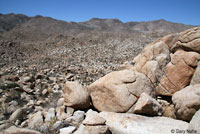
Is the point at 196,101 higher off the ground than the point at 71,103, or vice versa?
the point at 196,101

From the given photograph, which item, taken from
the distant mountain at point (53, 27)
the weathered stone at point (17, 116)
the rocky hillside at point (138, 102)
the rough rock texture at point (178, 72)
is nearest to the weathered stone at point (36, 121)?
the rocky hillside at point (138, 102)

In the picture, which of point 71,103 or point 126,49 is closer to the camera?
point 71,103

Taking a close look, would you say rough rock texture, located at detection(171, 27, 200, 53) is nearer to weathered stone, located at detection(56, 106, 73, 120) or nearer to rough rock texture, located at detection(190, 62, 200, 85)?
rough rock texture, located at detection(190, 62, 200, 85)

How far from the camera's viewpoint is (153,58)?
465cm

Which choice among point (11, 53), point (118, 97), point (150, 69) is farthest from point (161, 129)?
point (11, 53)

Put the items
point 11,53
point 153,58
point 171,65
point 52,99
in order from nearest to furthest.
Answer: point 171,65
point 153,58
point 52,99
point 11,53

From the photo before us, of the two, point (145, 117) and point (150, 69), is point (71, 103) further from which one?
point (150, 69)

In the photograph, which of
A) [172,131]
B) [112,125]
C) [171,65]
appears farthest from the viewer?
[171,65]

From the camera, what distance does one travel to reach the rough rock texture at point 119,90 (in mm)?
3978

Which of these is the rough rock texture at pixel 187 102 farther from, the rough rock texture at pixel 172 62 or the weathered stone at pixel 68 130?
the weathered stone at pixel 68 130

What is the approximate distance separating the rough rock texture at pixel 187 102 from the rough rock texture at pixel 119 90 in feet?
2.78

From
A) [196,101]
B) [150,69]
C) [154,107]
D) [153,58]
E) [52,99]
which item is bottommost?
[52,99]

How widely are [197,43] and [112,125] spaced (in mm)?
3114

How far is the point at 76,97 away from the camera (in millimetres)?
4336
